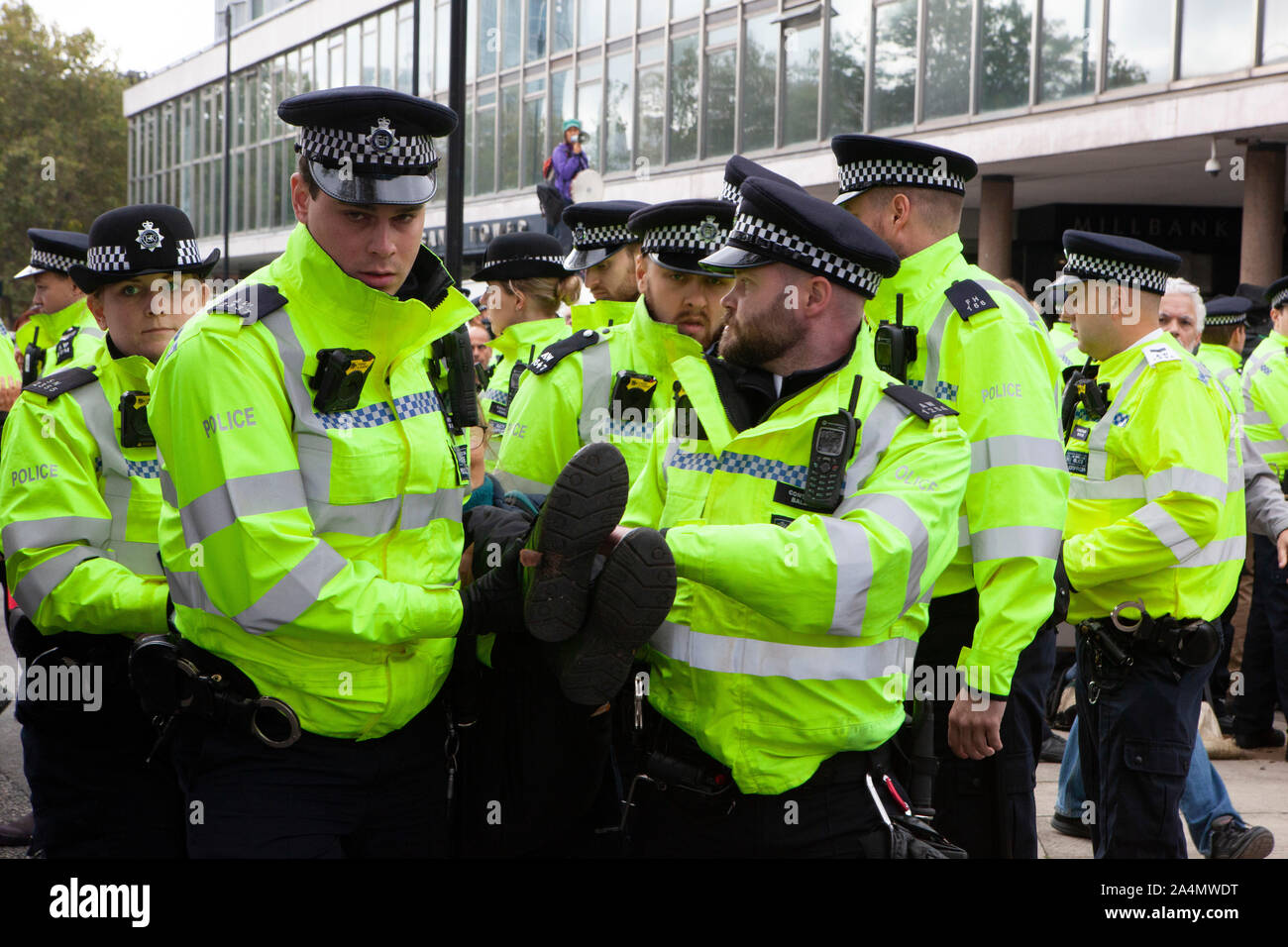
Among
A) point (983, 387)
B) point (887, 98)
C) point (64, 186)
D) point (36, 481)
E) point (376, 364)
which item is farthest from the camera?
point (64, 186)

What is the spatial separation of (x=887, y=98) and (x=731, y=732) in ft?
57.9

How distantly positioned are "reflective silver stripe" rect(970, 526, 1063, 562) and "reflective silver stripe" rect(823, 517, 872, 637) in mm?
1129

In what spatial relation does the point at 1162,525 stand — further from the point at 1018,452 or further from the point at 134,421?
the point at 134,421

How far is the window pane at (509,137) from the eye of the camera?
2828cm

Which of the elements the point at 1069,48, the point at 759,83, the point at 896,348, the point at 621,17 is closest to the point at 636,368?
the point at 896,348

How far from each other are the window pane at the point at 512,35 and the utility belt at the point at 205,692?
26858mm

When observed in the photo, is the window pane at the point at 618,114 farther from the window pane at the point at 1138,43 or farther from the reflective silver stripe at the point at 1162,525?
the reflective silver stripe at the point at 1162,525

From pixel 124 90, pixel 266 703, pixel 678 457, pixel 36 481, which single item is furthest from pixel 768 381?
pixel 124 90

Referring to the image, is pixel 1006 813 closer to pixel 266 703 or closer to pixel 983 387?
pixel 983 387

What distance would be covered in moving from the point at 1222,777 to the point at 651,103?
755 inches

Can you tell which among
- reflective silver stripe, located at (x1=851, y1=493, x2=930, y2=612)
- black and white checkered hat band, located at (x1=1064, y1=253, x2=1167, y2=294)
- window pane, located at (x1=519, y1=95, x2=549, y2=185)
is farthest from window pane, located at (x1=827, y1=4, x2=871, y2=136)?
reflective silver stripe, located at (x1=851, y1=493, x2=930, y2=612)

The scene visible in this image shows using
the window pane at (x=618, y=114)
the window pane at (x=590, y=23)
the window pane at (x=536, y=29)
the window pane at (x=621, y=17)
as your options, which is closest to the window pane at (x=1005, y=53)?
the window pane at (x=618, y=114)
